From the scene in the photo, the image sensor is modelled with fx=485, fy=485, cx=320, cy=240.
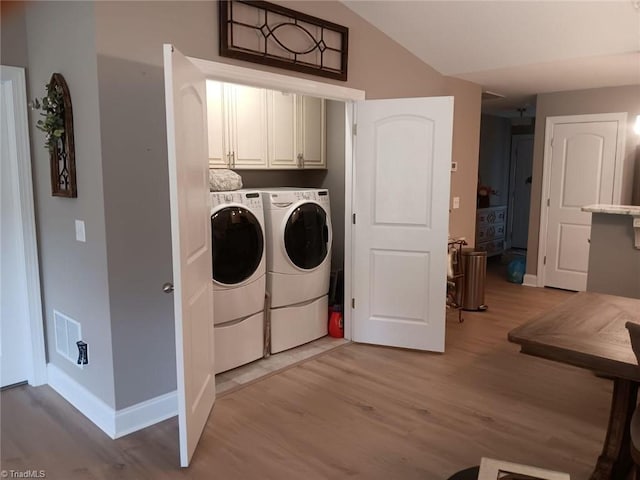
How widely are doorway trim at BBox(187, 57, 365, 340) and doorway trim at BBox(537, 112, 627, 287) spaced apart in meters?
2.99

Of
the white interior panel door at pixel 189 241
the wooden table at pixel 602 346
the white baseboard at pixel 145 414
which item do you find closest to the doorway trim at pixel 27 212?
the white baseboard at pixel 145 414

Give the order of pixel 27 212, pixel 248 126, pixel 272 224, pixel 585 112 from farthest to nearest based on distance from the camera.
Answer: pixel 585 112 < pixel 248 126 < pixel 272 224 < pixel 27 212

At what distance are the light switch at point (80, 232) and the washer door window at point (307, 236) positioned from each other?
1.38m

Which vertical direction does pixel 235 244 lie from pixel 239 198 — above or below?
below

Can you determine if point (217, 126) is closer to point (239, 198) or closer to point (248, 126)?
point (248, 126)

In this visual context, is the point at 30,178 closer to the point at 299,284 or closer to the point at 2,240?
the point at 2,240

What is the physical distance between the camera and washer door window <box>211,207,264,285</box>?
3152 mm

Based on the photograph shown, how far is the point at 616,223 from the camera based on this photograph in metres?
3.63

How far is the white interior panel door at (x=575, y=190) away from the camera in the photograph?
5223 mm

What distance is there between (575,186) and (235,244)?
4.13 m

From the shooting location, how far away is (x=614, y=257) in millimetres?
3658

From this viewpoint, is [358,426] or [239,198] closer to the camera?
[358,426]

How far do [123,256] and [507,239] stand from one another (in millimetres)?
7244

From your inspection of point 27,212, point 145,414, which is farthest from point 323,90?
point 145,414
